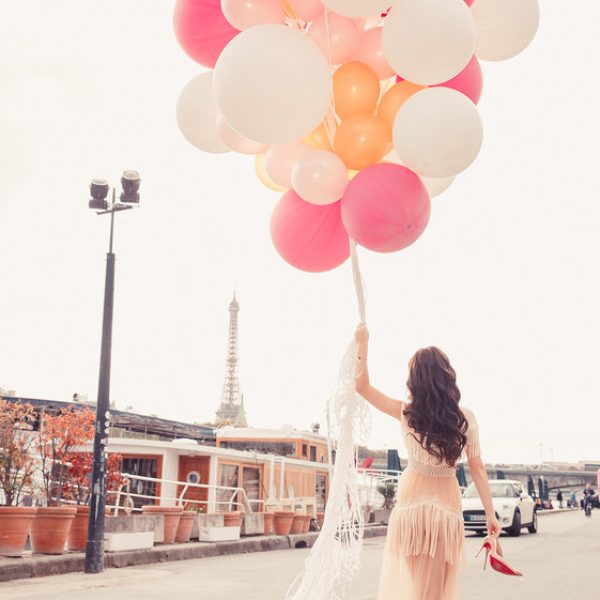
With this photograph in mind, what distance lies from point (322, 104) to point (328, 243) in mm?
957

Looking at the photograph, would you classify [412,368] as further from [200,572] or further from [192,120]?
[200,572]

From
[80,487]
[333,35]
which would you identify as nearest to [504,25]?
[333,35]

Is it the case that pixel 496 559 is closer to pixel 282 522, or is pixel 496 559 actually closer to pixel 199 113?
pixel 199 113

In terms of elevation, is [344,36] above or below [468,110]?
above

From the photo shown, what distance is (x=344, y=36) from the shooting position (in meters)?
4.37

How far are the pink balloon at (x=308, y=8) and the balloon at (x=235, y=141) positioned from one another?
0.78 meters

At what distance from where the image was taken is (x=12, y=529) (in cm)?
920

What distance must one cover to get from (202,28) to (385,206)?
1581 mm

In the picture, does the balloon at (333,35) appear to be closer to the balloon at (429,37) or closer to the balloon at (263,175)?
the balloon at (429,37)

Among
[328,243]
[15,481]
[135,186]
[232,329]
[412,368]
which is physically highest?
[232,329]

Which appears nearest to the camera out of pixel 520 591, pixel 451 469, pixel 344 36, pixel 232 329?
pixel 451 469

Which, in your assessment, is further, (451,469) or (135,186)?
(135,186)

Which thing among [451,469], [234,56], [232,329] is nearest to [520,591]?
[451,469]

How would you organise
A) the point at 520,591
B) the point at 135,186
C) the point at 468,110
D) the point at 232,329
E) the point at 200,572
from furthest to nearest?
the point at 232,329 → the point at 135,186 → the point at 200,572 → the point at 520,591 → the point at 468,110
